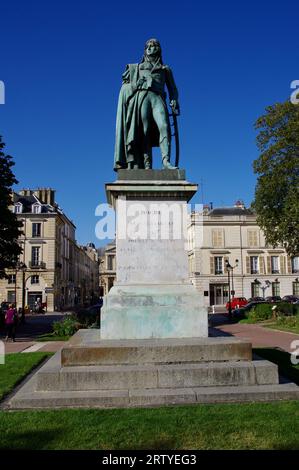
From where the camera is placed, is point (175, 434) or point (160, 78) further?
point (160, 78)

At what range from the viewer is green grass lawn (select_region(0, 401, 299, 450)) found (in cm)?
443

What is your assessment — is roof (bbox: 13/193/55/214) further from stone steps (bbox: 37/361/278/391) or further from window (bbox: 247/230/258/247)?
stone steps (bbox: 37/361/278/391)

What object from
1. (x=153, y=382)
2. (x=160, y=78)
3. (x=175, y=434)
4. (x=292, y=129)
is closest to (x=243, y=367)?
(x=153, y=382)

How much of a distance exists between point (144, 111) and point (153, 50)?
4.41ft

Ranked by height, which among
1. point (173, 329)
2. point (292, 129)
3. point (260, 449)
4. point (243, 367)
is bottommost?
point (260, 449)

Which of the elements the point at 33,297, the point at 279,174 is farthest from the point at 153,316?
the point at 33,297

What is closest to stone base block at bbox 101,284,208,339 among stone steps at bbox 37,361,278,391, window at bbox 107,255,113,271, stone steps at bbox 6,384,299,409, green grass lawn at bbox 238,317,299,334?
stone steps at bbox 37,361,278,391

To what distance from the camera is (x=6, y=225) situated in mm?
24969

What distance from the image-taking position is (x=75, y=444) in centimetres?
445

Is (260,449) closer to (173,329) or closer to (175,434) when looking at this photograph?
(175,434)

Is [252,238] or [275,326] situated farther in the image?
[252,238]

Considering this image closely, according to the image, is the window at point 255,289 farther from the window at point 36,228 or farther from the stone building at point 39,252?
the window at point 36,228

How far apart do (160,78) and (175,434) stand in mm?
7000

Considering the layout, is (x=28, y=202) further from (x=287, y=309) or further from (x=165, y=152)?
(x=165, y=152)
